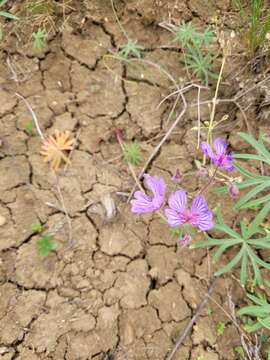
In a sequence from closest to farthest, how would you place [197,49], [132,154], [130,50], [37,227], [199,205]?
[199,205] < [37,227] < [132,154] < [197,49] < [130,50]

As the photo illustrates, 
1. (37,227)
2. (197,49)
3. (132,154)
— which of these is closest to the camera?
(37,227)

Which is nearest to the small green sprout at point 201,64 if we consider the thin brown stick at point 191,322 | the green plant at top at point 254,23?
the green plant at top at point 254,23

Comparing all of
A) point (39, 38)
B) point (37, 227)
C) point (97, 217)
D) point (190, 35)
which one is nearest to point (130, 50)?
point (190, 35)

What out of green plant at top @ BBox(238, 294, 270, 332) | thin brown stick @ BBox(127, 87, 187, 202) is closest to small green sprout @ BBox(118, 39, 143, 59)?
thin brown stick @ BBox(127, 87, 187, 202)

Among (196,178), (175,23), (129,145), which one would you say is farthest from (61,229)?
(175,23)

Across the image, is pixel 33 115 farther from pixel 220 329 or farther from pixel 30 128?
pixel 220 329

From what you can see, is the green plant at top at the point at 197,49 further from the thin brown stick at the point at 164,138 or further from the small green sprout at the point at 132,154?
the small green sprout at the point at 132,154
